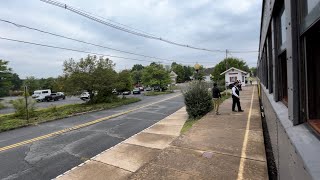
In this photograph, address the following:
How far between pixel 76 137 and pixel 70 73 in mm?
18479

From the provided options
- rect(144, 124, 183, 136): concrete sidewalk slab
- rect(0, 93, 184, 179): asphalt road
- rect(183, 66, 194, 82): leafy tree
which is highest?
rect(183, 66, 194, 82): leafy tree

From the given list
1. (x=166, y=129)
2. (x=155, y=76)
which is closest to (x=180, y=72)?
(x=155, y=76)

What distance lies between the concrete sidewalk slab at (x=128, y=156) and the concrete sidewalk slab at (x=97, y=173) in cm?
26

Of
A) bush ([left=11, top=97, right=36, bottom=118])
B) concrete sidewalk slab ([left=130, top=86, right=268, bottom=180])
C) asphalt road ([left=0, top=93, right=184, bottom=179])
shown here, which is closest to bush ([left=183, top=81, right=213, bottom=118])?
asphalt road ([left=0, top=93, right=184, bottom=179])

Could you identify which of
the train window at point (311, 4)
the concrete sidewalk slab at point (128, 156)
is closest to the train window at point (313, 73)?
the train window at point (311, 4)

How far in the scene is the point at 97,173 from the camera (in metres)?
6.63

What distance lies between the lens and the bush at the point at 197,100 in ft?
47.1

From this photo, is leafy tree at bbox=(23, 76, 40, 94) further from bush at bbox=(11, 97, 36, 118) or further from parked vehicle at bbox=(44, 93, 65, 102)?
bush at bbox=(11, 97, 36, 118)

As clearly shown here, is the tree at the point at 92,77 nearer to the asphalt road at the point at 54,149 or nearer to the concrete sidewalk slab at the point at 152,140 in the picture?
the asphalt road at the point at 54,149

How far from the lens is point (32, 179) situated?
6816 mm

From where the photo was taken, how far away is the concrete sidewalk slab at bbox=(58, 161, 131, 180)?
20.9 feet

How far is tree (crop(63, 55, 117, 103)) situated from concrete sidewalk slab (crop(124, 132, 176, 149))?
1893 centimetres

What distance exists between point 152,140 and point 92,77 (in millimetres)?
20637

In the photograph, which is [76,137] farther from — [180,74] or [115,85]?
[180,74]
